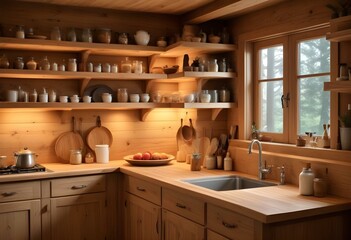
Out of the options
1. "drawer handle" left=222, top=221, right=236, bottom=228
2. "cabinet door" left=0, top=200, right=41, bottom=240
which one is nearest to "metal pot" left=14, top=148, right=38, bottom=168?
"cabinet door" left=0, top=200, right=41, bottom=240

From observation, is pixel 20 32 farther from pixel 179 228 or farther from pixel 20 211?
pixel 179 228

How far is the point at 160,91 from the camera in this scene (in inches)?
182

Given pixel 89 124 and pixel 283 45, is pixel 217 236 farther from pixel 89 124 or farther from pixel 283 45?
pixel 89 124

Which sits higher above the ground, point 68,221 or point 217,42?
point 217,42

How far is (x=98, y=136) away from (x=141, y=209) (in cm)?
96

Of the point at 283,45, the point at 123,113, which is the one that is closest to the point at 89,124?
the point at 123,113

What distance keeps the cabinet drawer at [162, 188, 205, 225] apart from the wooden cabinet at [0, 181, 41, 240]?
105 centimetres

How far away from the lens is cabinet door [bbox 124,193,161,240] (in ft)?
11.6

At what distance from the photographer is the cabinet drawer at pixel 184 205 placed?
2.97 meters

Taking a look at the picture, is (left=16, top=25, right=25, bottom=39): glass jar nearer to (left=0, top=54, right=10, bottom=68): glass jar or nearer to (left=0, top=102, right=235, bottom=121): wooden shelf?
(left=0, top=54, right=10, bottom=68): glass jar

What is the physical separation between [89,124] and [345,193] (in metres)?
2.44

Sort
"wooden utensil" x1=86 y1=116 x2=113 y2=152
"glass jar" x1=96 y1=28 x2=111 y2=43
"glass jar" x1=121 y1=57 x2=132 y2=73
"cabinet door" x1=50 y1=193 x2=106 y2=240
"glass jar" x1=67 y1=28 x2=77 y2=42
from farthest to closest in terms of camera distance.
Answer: "wooden utensil" x1=86 y1=116 x2=113 y2=152
"glass jar" x1=121 y1=57 x2=132 y2=73
"glass jar" x1=96 y1=28 x2=111 y2=43
"glass jar" x1=67 y1=28 x2=77 y2=42
"cabinet door" x1=50 y1=193 x2=106 y2=240

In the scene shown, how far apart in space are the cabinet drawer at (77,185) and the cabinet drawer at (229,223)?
1.35 meters

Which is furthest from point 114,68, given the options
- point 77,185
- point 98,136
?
point 77,185
